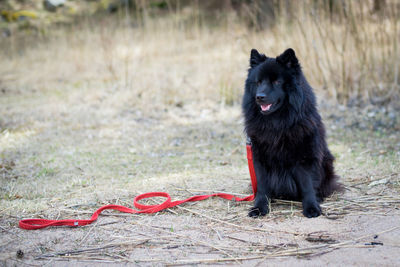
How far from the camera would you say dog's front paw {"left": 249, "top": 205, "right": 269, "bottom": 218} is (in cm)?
323

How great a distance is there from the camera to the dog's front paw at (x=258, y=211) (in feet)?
10.6

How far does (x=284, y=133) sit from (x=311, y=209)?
0.68 meters

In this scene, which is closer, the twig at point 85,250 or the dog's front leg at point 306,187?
the twig at point 85,250

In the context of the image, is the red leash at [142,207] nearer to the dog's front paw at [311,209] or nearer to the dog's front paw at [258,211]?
the dog's front paw at [258,211]

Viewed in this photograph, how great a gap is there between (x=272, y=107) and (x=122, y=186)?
2042mm

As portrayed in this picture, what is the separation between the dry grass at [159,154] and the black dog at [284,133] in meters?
0.24

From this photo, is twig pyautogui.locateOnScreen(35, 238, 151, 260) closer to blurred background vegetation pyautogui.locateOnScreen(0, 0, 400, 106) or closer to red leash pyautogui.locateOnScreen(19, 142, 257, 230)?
red leash pyautogui.locateOnScreen(19, 142, 257, 230)

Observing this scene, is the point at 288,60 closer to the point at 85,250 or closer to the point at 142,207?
the point at 142,207

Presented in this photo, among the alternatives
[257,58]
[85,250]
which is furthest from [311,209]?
[85,250]

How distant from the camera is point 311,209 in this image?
3.18m

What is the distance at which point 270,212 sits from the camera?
3295 millimetres

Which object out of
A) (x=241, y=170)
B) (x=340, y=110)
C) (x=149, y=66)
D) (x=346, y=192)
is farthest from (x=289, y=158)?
(x=149, y=66)

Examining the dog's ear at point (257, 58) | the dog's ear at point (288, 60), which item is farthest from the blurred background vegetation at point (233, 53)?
the dog's ear at point (288, 60)

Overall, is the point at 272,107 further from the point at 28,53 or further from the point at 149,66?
the point at 28,53
